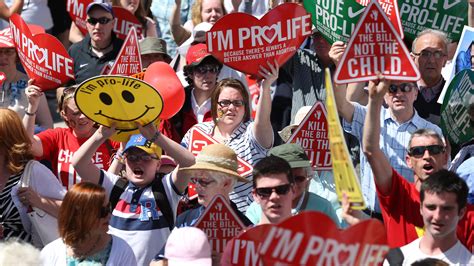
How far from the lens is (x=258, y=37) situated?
8359mm

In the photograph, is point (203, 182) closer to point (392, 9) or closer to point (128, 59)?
point (128, 59)

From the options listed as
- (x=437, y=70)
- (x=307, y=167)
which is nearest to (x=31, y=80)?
(x=307, y=167)

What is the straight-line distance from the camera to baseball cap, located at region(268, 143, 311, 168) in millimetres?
7386

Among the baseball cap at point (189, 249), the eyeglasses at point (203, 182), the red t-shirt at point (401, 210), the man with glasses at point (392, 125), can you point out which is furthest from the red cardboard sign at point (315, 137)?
the baseball cap at point (189, 249)

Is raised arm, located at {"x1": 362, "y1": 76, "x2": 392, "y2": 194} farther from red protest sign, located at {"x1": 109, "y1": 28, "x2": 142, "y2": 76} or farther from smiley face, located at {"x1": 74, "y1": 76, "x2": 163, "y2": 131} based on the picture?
red protest sign, located at {"x1": 109, "y1": 28, "x2": 142, "y2": 76}

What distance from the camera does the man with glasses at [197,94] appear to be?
356 inches

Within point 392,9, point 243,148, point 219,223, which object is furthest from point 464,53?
point 219,223

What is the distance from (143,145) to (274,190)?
1.10m

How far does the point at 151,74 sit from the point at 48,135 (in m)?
0.81

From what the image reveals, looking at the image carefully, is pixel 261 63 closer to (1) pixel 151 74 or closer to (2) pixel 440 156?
(1) pixel 151 74

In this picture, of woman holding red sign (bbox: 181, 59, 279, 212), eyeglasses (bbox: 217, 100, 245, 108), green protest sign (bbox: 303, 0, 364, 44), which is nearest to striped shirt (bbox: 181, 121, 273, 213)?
woman holding red sign (bbox: 181, 59, 279, 212)

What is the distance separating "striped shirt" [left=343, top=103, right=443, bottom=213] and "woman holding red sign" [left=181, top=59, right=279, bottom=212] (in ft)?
1.79

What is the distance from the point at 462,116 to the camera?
7.91m

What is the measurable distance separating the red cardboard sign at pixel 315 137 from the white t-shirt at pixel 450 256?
146 cm
